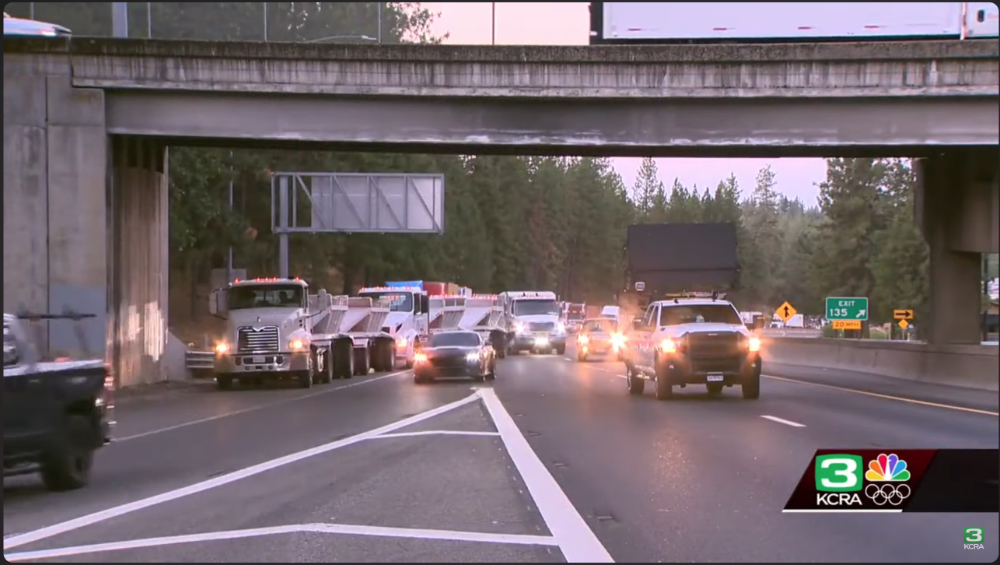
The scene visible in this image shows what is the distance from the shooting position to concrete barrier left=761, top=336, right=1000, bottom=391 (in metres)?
27.6

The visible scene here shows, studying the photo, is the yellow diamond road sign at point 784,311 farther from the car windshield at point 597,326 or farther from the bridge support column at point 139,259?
the bridge support column at point 139,259

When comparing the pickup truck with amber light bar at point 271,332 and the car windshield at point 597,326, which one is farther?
the car windshield at point 597,326

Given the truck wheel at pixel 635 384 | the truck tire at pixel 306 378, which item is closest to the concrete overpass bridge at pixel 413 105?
the truck wheel at pixel 635 384

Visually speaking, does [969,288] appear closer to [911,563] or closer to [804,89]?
[804,89]

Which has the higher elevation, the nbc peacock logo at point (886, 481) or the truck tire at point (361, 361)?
the nbc peacock logo at point (886, 481)

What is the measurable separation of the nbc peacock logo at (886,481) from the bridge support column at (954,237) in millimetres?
23562

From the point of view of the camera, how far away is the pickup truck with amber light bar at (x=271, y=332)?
3148cm

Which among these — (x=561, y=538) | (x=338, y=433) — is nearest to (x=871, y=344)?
(x=338, y=433)

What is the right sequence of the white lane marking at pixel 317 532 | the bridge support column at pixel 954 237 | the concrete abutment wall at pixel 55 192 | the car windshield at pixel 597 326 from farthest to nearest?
the car windshield at pixel 597 326, the bridge support column at pixel 954 237, the concrete abutment wall at pixel 55 192, the white lane marking at pixel 317 532

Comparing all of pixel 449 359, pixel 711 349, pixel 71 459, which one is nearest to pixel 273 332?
pixel 449 359

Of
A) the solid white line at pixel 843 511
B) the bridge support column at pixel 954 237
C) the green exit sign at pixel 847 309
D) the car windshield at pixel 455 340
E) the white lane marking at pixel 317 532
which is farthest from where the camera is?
the green exit sign at pixel 847 309

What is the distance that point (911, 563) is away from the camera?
27.2 feet

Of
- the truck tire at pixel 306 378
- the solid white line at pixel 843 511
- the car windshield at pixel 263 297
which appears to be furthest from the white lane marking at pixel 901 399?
the car windshield at pixel 263 297

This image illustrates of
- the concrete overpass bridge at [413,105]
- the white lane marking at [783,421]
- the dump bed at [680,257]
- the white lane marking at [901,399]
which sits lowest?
the white lane marking at [901,399]
